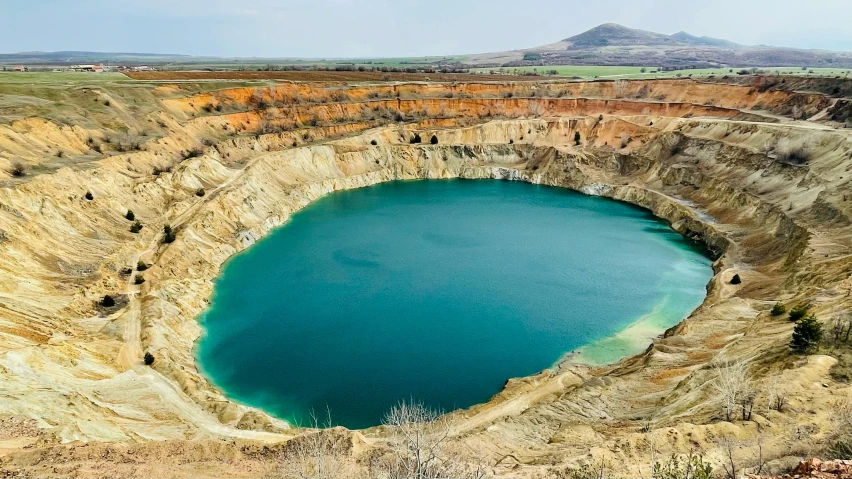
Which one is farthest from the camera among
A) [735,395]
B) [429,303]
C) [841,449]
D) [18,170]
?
[18,170]

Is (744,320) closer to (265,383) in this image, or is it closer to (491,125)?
(265,383)

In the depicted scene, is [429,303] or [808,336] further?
[429,303]

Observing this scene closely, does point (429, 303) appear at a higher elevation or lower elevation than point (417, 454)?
lower

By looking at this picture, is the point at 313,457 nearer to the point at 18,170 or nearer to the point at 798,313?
the point at 798,313

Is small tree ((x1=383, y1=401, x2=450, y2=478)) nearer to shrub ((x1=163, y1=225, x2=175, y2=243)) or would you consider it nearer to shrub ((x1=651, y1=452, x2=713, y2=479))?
shrub ((x1=651, y1=452, x2=713, y2=479))

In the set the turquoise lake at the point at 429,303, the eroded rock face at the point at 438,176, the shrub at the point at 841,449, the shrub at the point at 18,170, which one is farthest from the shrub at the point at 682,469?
the shrub at the point at 18,170

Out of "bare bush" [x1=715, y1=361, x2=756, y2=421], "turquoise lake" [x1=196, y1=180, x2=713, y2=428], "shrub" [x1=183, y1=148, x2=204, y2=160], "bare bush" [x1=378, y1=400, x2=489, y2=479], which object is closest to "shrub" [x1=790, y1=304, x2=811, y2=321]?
"bare bush" [x1=715, y1=361, x2=756, y2=421]

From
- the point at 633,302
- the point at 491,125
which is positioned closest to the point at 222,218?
the point at 633,302

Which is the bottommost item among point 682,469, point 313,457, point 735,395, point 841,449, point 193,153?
point 313,457

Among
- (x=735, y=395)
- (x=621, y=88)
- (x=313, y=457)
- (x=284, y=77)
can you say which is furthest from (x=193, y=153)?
(x=621, y=88)
